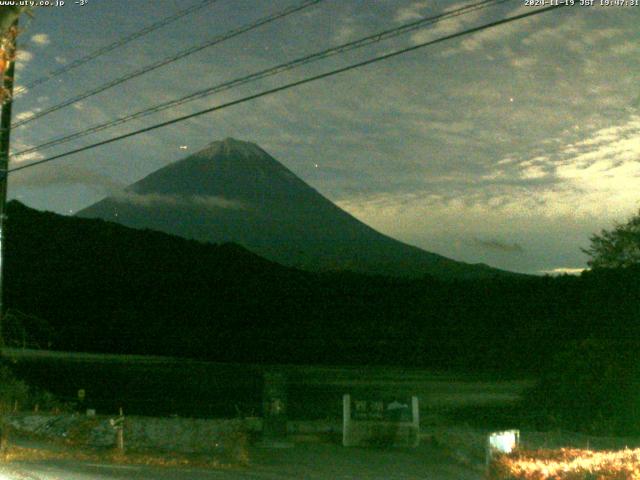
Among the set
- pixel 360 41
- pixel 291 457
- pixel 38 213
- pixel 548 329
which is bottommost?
pixel 291 457

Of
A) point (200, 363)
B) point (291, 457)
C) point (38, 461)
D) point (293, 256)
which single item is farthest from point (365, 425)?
point (293, 256)

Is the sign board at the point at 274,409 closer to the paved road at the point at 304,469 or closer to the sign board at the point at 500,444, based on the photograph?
the paved road at the point at 304,469

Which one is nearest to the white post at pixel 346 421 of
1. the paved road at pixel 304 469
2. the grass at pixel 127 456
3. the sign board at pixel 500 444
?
the paved road at pixel 304 469

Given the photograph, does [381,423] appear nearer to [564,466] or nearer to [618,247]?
[564,466]

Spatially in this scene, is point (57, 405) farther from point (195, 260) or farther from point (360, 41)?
point (195, 260)

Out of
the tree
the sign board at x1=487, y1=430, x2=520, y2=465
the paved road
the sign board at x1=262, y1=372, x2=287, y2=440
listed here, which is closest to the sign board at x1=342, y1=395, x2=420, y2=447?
the paved road

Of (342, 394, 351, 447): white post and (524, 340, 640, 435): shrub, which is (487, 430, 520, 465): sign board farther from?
(524, 340, 640, 435): shrub

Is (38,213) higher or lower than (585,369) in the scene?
higher
